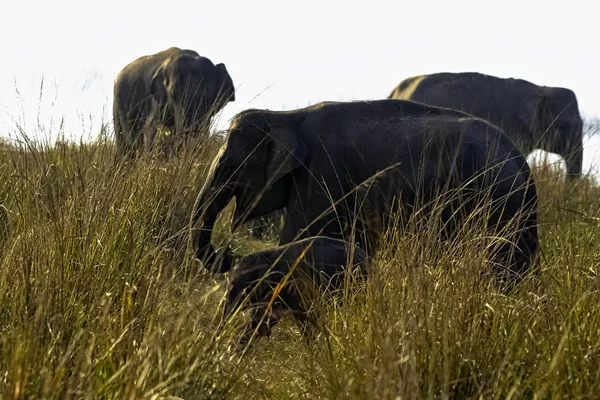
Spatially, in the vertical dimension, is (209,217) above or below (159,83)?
below

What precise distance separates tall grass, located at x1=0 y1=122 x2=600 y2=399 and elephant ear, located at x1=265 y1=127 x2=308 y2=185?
90.2 inches

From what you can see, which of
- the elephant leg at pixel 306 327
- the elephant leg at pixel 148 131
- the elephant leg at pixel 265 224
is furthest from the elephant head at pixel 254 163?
the elephant leg at pixel 265 224

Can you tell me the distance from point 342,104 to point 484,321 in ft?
12.2

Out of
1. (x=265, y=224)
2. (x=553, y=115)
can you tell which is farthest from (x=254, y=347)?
(x=553, y=115)

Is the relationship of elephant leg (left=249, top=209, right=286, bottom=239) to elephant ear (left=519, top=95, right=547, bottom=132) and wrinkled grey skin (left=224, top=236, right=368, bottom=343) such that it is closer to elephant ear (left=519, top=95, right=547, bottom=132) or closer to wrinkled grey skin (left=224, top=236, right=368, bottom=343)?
wrinkled grey skin (left=224, top=236, right=368, bottom=343)

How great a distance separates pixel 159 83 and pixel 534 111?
6.18 metres

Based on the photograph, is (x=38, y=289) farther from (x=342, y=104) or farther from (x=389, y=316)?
(x=342, y=104)

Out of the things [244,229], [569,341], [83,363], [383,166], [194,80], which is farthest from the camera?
[194,80]

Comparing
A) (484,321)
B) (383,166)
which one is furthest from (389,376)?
(383,166)

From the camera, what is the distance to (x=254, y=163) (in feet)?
22.4

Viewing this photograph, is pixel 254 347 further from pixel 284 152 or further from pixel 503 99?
pixel 503 99

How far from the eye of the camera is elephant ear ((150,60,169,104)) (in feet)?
47.8

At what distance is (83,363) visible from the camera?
316 centimetres

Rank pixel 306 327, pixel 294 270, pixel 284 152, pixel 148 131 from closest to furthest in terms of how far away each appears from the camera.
Answer: pixel 306 327 < pixel 294 270 < pixel 284 152 < pixel 148 131
